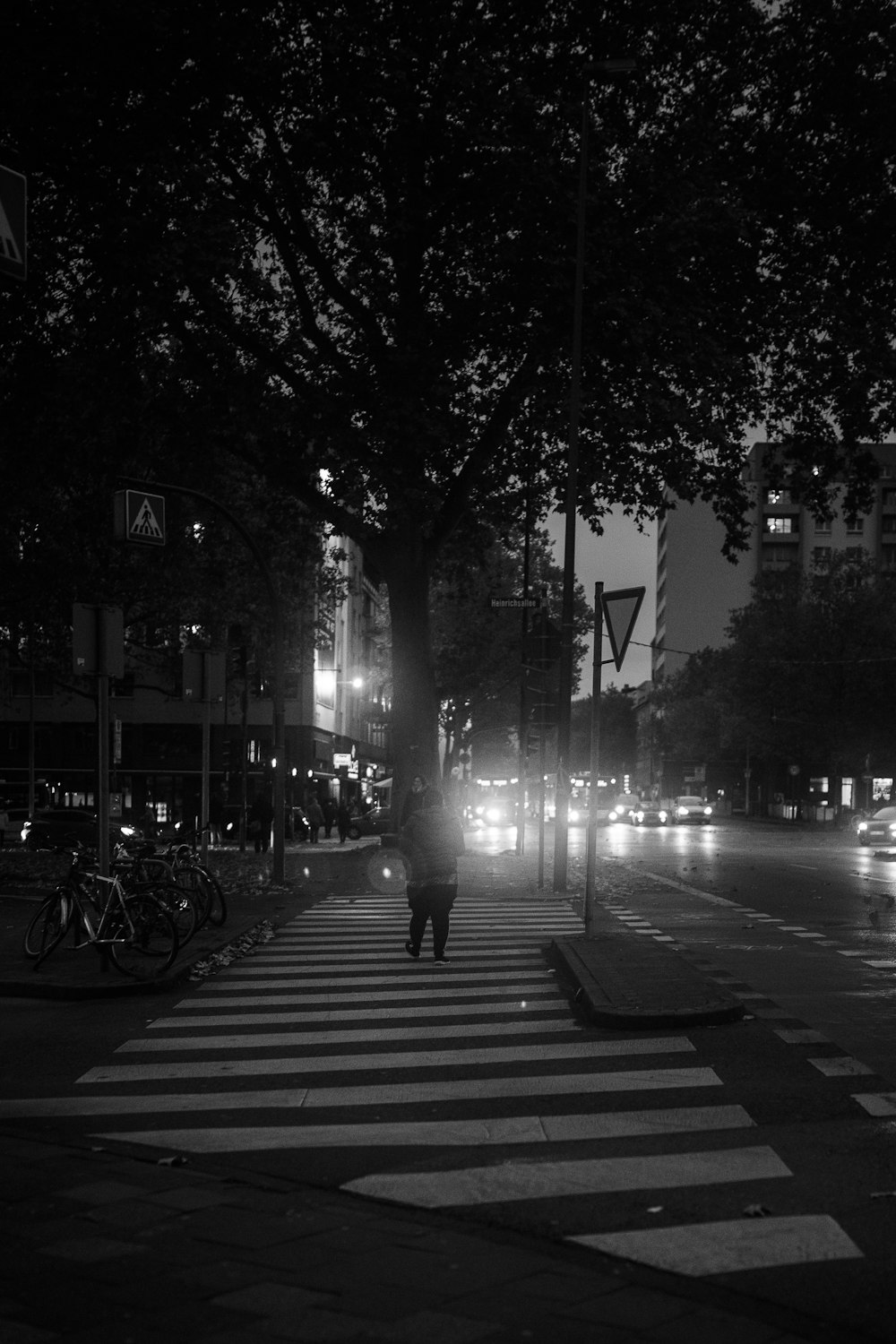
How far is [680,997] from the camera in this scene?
12.1 meters

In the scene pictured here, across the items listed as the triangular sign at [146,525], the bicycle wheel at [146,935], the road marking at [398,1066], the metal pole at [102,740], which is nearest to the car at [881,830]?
the triangular sign at [146,525]

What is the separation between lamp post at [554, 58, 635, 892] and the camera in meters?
22.8

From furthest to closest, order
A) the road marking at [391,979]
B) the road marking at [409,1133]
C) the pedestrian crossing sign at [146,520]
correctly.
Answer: the pedestrian crossing sign at [146,520] → the road marking at [391,979] → the road marking at [409,1133]

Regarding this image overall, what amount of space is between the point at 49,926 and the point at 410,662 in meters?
12.8

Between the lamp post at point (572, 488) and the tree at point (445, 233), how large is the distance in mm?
562

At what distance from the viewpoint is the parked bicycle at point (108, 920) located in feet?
48.9

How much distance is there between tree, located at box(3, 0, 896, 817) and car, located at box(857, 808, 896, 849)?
26473 millimetres

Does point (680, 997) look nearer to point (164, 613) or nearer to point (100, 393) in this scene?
point (100, 393)

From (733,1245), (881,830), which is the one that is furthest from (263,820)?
(733,1245)

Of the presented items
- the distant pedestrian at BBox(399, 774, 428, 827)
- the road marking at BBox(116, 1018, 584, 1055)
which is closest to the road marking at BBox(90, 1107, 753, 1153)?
the road marking at BBox(116, 1018, 584, 1055)

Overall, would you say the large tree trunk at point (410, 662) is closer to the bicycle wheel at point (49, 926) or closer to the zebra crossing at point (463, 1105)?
the bicycle wheel at point (49, 926)

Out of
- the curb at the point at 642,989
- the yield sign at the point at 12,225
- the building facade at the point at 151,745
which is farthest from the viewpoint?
the building facade at the point at 151,745

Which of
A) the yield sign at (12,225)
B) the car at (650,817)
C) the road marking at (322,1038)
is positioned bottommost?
the car at (650,817)

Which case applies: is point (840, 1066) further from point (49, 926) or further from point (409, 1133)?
point (49, 926)
